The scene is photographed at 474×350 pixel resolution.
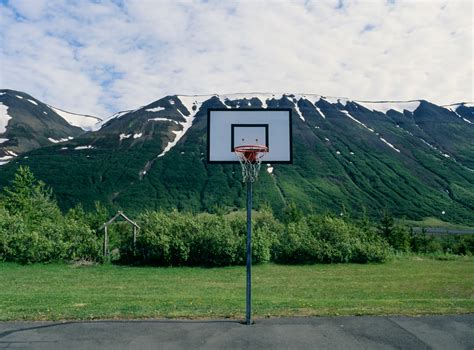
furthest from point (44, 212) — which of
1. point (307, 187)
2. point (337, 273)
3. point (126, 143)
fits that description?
point (126, 143)

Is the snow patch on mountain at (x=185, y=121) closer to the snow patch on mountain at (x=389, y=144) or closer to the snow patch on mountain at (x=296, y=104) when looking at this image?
the snow patch on mountain at (x=296, y=104)

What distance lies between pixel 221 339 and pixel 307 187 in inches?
4557

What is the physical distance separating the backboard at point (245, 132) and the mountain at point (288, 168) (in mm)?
89242

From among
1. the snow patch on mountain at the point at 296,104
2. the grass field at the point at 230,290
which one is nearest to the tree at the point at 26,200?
the grass field at the point at 230,290

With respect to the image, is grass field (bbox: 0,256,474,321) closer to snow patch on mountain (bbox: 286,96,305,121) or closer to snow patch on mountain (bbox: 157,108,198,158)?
snow patch on mountain (bbox: 157,108,198,158)

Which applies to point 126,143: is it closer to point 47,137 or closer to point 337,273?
point 47,137

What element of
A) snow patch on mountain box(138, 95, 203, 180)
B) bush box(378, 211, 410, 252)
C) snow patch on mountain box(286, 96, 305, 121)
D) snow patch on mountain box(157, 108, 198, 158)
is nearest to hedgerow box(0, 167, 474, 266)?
bush box(378, 211, 410, 252)

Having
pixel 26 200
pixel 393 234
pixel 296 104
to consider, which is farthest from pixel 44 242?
pixel 296 104

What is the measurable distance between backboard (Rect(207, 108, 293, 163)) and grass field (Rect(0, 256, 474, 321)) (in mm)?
3833

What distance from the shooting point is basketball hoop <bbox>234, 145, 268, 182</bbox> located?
1042 cm

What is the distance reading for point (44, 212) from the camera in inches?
1895

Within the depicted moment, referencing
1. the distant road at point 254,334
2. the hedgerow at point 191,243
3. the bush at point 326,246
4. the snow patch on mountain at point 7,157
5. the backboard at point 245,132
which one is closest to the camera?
the distant road at point 254,334

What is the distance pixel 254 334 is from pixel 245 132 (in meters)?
4.95

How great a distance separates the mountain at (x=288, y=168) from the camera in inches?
4510
